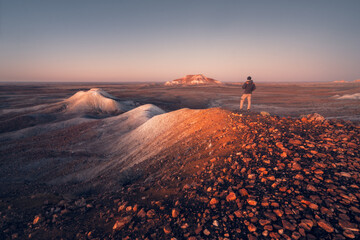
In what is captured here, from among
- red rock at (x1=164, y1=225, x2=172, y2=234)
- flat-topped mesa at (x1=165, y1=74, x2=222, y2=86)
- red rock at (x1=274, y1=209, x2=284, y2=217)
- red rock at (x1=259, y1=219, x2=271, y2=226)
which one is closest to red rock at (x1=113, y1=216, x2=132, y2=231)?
red rock at (x1=164, y1=225, x2=172, y2=234)

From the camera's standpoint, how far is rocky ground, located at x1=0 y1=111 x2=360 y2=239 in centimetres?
251

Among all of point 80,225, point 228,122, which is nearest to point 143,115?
point 228,122

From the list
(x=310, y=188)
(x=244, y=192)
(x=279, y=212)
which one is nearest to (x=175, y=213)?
(x=244, y=192)

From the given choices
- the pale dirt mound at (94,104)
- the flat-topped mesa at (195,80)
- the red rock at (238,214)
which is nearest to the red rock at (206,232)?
the red rock at (238,214)

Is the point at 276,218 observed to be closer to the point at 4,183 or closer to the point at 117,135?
the point at 4,183

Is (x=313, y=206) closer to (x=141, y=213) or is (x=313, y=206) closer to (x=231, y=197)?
(x=231, y=197)

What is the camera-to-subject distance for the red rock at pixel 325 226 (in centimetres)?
224

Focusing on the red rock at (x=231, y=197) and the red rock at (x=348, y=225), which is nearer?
the red rock at (x=348, y=225)

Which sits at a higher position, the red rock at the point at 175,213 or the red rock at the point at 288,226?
the red rock at the point at 288,226

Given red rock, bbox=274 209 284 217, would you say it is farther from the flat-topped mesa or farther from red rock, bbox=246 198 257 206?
the flat-topped mesa

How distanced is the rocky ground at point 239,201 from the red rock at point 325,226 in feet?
0.04

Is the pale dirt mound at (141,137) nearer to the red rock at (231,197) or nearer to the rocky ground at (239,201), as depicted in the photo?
the rocky ground at (239,201)

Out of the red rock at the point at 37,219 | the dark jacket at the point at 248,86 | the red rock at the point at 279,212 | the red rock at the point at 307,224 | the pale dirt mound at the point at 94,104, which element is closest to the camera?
the red rock at the point at 307,224

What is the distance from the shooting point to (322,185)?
3014 millimetres
